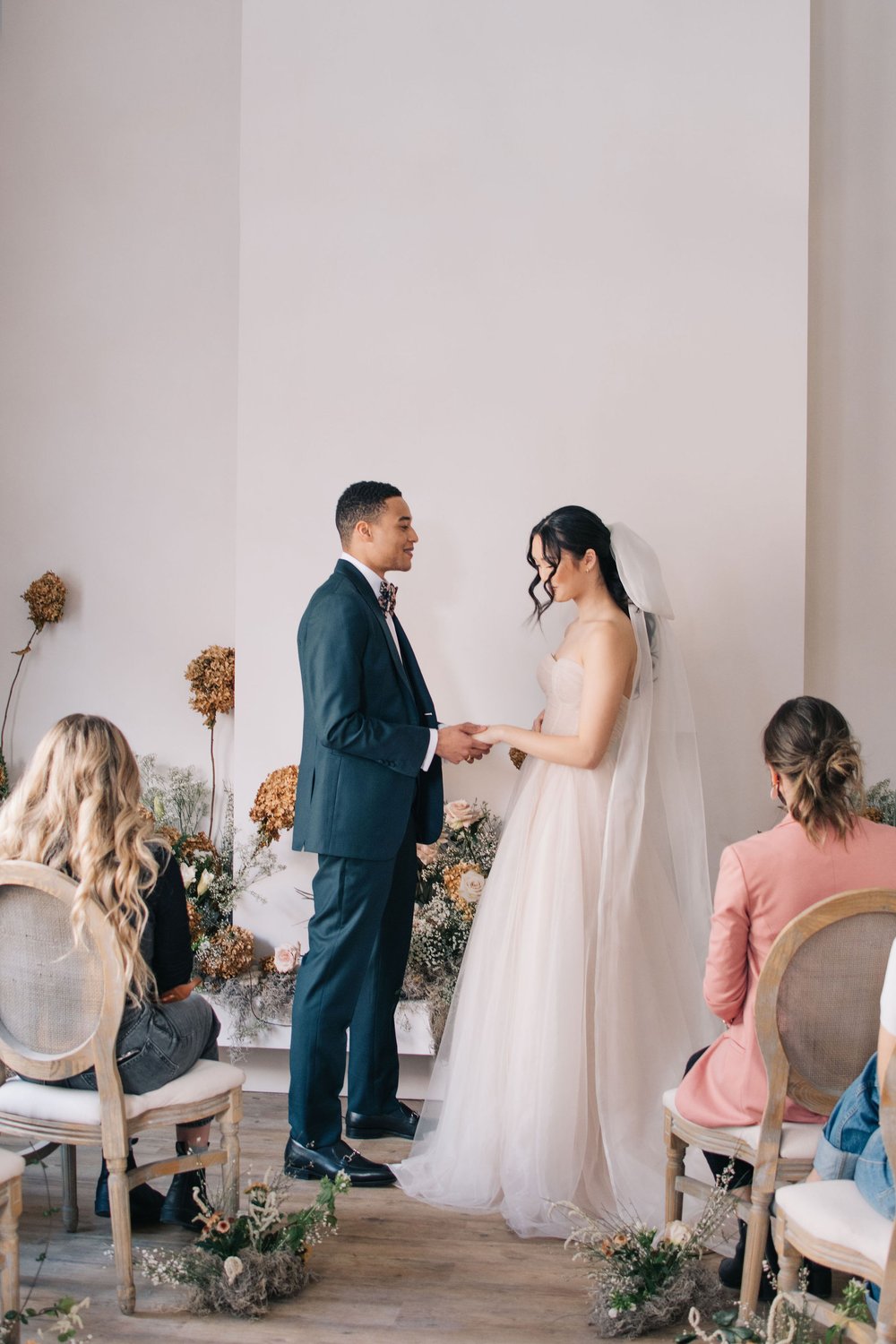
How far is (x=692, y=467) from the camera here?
13.7 ft

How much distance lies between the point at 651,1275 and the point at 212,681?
3.11 m

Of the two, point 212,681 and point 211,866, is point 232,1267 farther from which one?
point 212,681

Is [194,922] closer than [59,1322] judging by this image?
No

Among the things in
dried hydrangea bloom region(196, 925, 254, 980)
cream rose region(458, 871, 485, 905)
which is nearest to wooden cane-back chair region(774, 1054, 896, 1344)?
cream rose region(458, 871, 485, 905)

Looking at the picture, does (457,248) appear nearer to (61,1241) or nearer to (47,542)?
(47,542)

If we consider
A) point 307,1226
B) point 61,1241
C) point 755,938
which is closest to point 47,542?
point 61,1241

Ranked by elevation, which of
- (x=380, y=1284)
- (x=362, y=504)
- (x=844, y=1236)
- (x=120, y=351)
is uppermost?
(x=120, y=351)

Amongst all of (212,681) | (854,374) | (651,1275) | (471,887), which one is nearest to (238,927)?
(471,887)

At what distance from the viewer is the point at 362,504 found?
351 cm

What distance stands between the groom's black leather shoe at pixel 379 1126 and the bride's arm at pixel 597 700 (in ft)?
4.26

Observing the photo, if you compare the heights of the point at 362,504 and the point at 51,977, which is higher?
the point at 362,504

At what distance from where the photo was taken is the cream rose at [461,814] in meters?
4.05

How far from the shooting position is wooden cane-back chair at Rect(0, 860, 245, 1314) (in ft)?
8.02

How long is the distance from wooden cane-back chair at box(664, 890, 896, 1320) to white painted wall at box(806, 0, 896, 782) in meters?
2.37
